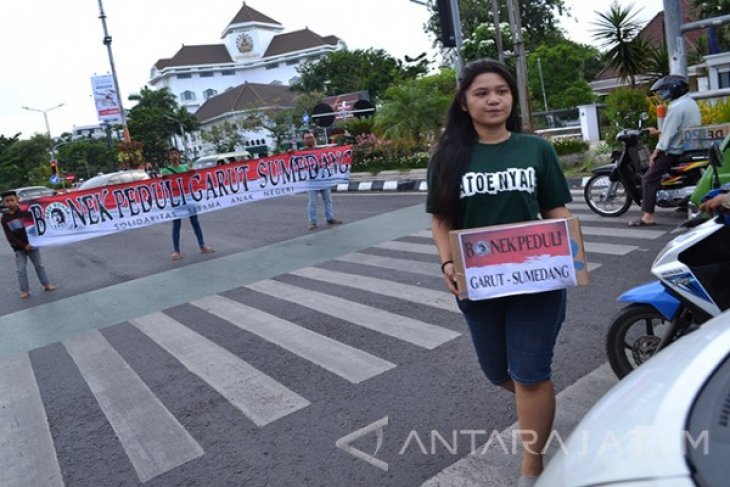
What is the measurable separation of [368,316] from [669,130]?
4.62 m

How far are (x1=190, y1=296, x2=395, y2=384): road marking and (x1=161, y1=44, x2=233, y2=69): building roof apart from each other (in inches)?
4968

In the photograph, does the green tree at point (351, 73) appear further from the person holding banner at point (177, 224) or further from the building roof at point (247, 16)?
the building roof at point (247, 16)

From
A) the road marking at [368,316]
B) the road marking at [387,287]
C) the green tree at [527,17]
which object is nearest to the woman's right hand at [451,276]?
the road marking at [368,316]

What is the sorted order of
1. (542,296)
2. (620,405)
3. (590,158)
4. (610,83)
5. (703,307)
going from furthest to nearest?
(610,83), (590,158), (703,307), (542,296), (620,405)

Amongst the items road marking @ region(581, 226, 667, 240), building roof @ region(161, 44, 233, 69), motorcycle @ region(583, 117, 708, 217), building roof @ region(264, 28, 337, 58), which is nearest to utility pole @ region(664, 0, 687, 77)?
motorcycle @ region(583, 117, 708, 217)

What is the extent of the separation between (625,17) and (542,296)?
18.6m

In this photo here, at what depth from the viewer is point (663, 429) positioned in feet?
4.61

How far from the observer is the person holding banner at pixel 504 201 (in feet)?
8.12

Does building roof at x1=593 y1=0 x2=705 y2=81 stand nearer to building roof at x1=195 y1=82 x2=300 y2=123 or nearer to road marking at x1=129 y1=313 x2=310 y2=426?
road marking at x1=129 y1=313 x2=310 y2=426

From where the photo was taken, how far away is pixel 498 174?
2475mm

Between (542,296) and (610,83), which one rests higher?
(610,83)

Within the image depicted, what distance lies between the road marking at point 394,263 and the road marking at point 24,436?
3.92 metres

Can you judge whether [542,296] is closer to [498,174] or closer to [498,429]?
[498,174]

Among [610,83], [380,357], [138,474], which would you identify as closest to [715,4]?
[610,83]
